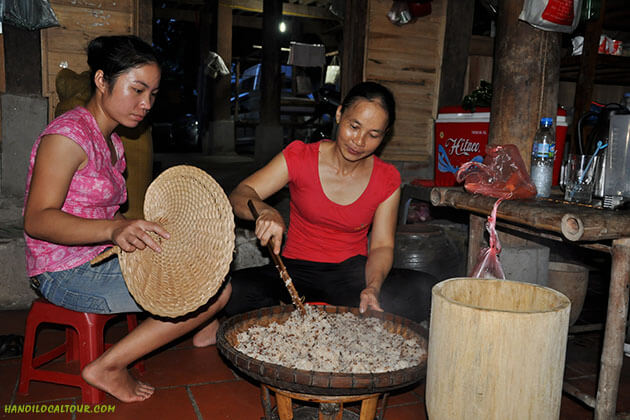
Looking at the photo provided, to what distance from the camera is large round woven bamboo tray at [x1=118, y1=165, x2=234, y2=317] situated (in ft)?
6.37

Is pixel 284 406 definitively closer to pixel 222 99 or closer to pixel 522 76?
pixel 522 76

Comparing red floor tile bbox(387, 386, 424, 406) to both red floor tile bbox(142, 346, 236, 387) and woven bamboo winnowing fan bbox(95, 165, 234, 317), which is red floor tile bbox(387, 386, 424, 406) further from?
Result: woven bamboo winnowing fan bbox(95, 165, 234, 317)

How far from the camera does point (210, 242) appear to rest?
205 cm

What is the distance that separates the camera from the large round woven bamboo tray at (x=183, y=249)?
194 cm

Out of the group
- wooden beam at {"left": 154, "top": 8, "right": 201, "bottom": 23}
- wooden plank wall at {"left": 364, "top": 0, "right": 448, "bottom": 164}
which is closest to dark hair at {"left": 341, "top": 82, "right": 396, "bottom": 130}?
wooden plank wall at {"left": 364, "top": 0, "right": 448, "bottom": 164}

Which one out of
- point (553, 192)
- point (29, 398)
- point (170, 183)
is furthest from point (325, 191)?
point (29, 398)

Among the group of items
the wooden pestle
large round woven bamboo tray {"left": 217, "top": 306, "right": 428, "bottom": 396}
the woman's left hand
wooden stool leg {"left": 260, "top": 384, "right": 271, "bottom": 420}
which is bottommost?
wooden stool leg {"left": 260, "top": 384, "right": 271, "bottom": 420}

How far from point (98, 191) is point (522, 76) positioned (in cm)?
246

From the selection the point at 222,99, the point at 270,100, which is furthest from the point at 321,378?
the point at 222,99

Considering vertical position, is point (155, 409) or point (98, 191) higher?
point (98, 191)

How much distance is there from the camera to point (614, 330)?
6.36 feet

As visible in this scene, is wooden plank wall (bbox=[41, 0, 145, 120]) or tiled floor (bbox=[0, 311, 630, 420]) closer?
tiled floor (bbox=[0, 311, 630, 420])

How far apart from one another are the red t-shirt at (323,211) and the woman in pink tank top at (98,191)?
73 cm

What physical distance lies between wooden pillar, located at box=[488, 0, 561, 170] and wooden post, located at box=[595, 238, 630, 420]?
4.27 ft
